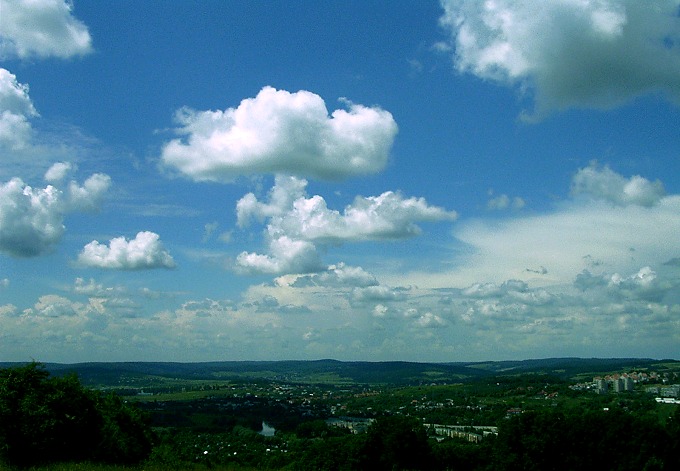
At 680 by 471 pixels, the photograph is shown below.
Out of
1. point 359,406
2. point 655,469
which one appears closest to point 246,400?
point 359,406

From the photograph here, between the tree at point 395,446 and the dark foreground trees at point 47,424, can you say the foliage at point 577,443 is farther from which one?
the dark foreground trees at point 47,424

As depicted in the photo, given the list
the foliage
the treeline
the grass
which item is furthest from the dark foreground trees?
the foliage

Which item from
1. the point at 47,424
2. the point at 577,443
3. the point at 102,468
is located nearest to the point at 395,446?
the point at 577,443

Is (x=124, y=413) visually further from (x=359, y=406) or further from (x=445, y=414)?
(x=359, y=406)

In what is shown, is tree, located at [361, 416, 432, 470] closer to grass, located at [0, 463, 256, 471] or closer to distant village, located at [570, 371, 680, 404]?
grass, located at [0, 463, 256, 471]

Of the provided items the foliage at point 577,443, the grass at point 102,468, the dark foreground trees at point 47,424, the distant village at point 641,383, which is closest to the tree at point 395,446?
the foliage at point 577,443

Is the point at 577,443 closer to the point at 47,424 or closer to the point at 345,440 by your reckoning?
the point at 345,440
